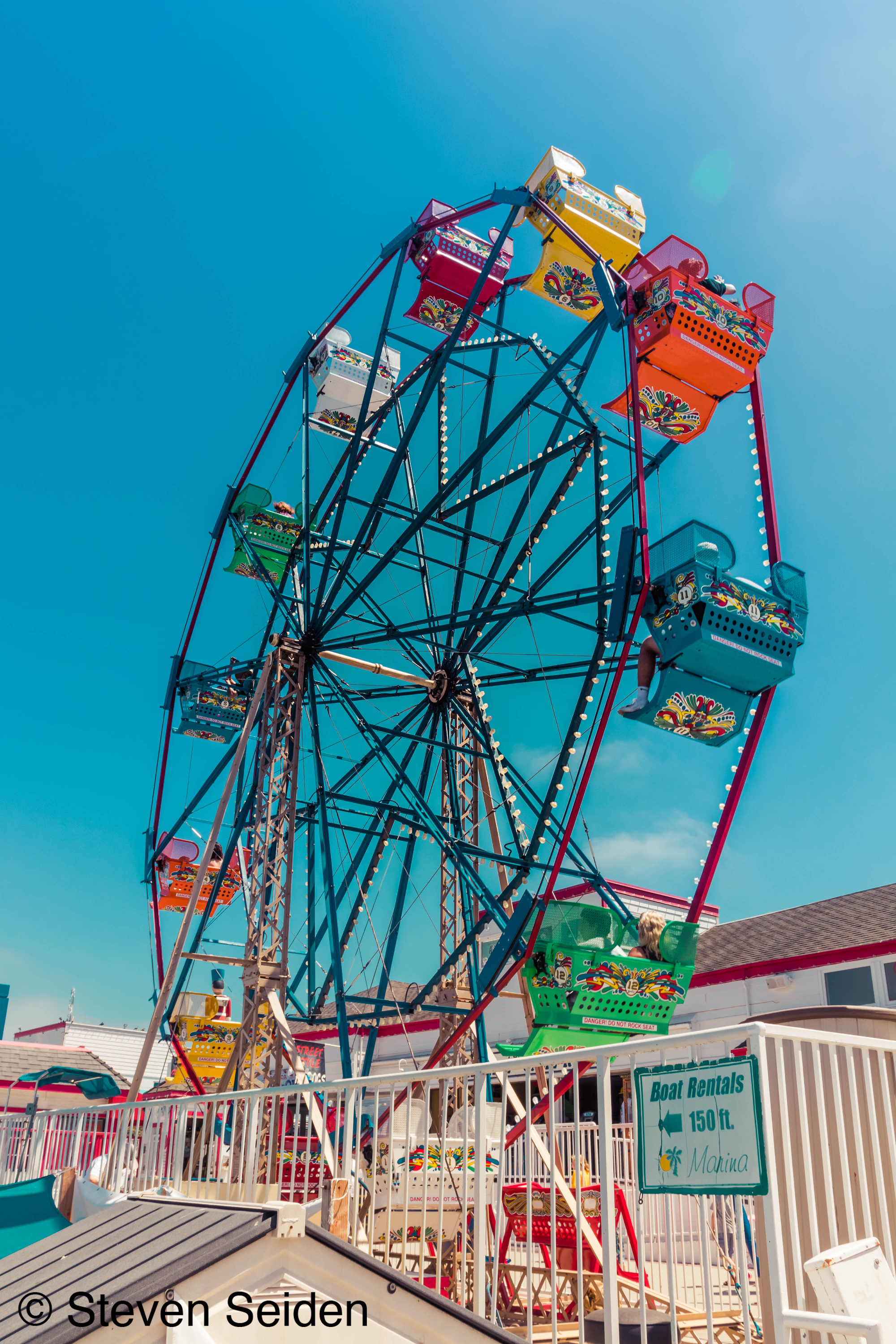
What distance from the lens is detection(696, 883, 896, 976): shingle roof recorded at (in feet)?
52.5

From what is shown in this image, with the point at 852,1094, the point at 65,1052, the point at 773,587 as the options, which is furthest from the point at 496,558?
the point at 65,1052

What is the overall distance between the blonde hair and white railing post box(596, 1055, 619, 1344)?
5.52 m

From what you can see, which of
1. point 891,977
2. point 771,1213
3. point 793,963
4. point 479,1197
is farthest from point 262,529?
point 771,1213

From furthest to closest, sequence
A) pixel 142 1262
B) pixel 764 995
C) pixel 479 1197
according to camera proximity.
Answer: pixel 764 995, pixel 479 1197, pixel 142 1262

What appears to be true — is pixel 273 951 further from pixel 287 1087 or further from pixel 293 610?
pixel 287 1087

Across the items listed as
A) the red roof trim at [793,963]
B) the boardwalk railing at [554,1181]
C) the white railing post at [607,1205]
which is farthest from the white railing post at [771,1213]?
the red roof trim at [793,963]

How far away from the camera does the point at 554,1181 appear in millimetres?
4980

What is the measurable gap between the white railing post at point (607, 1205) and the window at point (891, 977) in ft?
40.3

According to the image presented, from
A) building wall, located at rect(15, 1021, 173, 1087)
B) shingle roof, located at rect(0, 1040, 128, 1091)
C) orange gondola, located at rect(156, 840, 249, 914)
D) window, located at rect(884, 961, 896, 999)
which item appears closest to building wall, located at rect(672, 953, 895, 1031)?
window, located at rect(884, 961, 896, 999)

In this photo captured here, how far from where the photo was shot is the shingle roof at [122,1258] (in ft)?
8.85

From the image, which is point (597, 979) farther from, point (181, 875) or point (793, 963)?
point (181, 875)

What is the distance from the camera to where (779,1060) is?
3562 mm

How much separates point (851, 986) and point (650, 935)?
7302mm

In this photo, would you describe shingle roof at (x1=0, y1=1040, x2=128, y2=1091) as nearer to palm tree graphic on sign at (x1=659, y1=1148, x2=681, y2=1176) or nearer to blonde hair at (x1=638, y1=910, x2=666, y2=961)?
blonde hair at (x1=638, y1=910, x2=666, y2=961)
